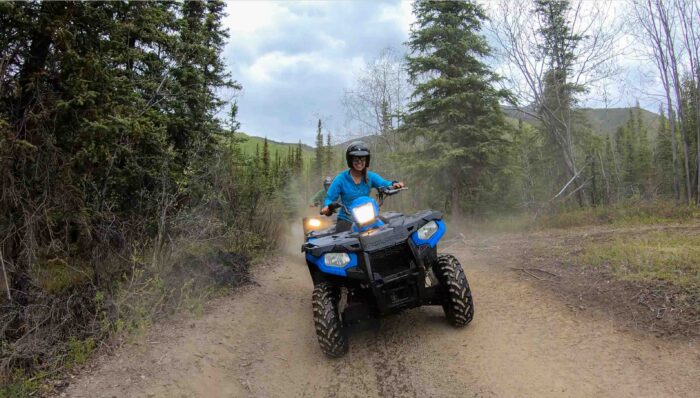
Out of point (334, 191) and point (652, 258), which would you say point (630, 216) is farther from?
point (334, 191)

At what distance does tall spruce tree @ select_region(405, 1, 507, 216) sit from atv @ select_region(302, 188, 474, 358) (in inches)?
453

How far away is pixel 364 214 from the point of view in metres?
5.02

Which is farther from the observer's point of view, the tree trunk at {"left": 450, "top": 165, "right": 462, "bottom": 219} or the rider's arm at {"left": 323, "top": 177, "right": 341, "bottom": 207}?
the tree trunk at {"left": 450, "top": 165, "right": 462, "bottom": 219}

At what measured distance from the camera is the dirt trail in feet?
12.7

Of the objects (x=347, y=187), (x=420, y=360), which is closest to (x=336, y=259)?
(x=420, y=360)

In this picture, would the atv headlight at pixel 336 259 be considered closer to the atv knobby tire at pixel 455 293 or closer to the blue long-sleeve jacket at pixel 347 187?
the atv knobby tire at pixel 455 293

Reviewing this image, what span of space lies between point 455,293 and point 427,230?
782 millimetres

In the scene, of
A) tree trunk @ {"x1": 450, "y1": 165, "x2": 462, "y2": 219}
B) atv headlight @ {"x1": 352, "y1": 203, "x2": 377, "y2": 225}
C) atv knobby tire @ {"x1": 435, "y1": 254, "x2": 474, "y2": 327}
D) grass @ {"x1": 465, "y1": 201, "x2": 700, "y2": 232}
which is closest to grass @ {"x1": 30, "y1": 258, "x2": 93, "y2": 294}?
atv headlight @ {"x1": 352, "y1": 203, "x2": 377, "y2": 225}

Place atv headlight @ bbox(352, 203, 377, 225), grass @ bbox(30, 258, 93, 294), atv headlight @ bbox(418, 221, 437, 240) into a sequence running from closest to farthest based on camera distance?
atv headlight @ bbox(418, 221, 437, 240), atv headlight @ bbox(352, 203, 377, 225), grass @ bbox(30, 258, 93, 294)

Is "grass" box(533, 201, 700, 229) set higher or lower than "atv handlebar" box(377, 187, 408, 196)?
lower

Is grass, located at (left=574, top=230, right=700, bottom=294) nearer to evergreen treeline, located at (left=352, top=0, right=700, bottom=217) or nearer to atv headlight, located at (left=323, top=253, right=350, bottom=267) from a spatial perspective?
atv headlight, located at (left=323, top=253, right=350, bottom=267)

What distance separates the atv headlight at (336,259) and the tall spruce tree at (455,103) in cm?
1207

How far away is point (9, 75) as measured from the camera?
17.5 ft

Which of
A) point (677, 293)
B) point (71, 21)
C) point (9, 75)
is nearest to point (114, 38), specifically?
point (71, 21)
